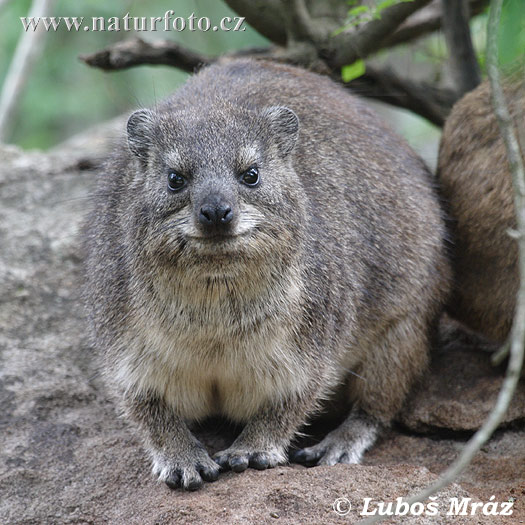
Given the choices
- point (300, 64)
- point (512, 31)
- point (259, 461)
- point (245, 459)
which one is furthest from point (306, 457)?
point (300, 64)

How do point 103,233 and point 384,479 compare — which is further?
point 103,233

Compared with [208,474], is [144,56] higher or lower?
higher

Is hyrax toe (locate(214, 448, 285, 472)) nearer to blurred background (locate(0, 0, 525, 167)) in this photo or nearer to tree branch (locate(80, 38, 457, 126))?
tree branch (locate(80, 38, 457, 126))

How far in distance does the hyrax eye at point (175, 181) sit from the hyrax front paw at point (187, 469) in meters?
1.72

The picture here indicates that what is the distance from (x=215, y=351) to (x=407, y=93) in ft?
15.2

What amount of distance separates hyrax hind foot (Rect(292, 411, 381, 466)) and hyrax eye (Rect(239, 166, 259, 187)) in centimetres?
202

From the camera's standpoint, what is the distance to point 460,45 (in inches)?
324

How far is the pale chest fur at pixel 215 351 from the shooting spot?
17.3 ft

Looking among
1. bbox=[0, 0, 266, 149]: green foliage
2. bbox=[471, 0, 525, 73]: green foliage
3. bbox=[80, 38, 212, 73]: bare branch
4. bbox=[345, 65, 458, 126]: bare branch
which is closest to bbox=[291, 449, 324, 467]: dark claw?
bbox=[471, 0, 525, 73]: green foliage

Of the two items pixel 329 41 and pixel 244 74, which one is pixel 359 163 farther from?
pixel 329 41

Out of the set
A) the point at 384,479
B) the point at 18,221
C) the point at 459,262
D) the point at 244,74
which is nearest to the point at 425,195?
the point at 459,262

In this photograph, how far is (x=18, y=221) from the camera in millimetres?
8328

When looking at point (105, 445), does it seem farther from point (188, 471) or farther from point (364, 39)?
point (364, 39)

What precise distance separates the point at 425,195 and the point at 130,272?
259 cm
